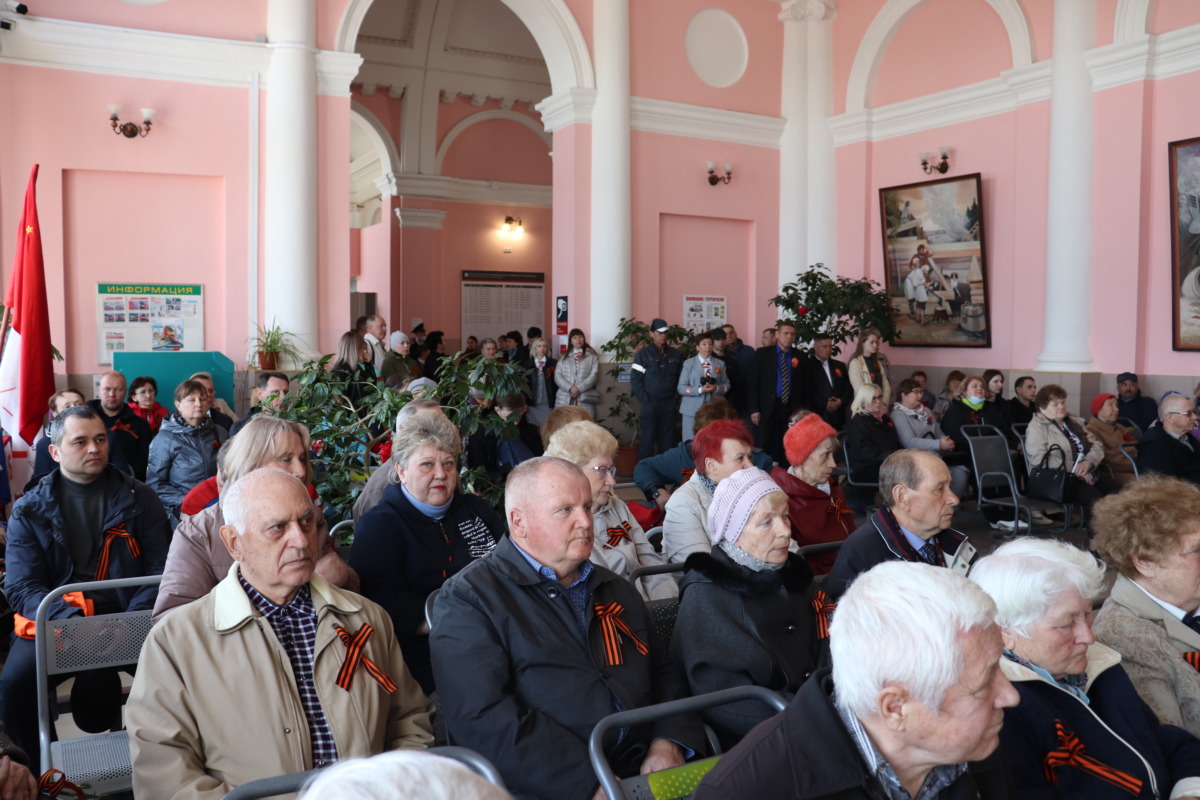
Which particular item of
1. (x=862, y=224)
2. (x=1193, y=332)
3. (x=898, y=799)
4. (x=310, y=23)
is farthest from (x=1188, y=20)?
(x=898, y=799)

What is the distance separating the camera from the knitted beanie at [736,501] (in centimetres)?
292

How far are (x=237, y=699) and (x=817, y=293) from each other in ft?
31.7

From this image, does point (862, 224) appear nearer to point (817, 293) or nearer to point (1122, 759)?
point (817, 293)

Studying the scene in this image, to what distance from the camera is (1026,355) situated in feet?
35.6

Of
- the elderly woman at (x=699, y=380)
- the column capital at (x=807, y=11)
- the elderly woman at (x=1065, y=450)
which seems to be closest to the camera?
the elderly woman at (x=1065, y=450)

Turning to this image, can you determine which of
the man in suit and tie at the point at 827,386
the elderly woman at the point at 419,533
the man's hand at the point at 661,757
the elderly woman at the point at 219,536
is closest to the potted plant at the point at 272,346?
the man in suit and tie at the point at 827,386

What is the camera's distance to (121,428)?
6117 mm

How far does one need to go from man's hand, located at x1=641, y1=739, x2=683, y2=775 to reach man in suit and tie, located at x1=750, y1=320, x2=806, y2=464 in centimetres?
815

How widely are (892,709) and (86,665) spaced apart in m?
2.44

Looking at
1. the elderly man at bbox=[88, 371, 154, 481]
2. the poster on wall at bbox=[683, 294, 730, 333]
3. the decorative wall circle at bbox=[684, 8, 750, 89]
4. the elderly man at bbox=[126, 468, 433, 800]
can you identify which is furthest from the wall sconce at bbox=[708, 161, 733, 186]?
the elderly man at bbox=[126, 468, 433, 800]

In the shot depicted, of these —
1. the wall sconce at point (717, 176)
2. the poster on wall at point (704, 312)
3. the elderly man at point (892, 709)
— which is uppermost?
the wall sconce at point (717, 176)

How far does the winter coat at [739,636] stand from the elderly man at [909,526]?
0.63 metres

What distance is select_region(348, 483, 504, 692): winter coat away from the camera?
10.8 ft

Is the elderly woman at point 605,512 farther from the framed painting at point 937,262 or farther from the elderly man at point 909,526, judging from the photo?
the framed painting at point 937,262
